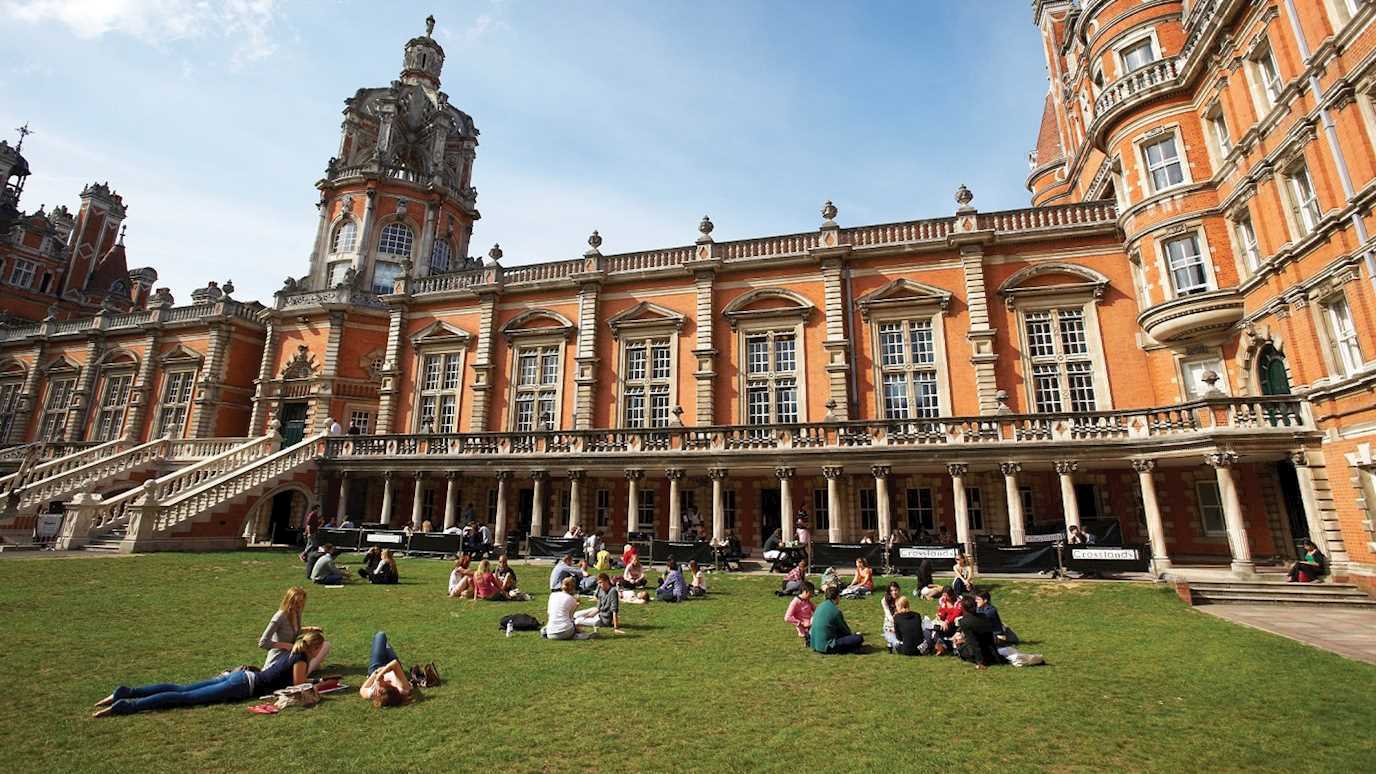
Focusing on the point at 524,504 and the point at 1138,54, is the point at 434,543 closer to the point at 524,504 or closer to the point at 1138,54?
A: the point at 524,504

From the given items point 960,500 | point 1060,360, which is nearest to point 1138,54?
point 1060,360

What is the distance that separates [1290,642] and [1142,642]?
2.22 metres

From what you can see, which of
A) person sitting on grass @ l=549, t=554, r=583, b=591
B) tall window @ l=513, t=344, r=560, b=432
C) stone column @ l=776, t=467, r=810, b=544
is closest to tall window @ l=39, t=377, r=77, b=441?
tall window @ l=513, t=344, r=560, b=432

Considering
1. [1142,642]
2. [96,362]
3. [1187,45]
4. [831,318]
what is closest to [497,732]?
[1142,642]

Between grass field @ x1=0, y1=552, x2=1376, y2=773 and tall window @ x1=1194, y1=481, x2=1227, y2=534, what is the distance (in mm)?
10219

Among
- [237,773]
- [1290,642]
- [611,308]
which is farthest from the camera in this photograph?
[611,308]

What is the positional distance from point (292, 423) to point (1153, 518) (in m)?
36.7

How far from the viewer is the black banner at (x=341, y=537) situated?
2330 cm

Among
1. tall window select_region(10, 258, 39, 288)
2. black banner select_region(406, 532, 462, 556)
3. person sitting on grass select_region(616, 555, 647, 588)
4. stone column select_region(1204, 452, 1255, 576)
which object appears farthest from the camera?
tall window select_region(10, 258, 39, 288)

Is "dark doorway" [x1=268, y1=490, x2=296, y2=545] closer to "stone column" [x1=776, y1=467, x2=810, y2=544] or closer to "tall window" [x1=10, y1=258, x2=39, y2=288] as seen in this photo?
"stone column" [x1=776, y1=467, x2=810, y2=544]

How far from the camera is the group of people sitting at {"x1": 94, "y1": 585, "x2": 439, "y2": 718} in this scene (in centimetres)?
650

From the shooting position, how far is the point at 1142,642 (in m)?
10.4

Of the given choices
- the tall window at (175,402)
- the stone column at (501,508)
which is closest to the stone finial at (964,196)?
the stone column at (501,508)

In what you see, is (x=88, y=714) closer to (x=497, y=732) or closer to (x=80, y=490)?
(x=497, y=732)
